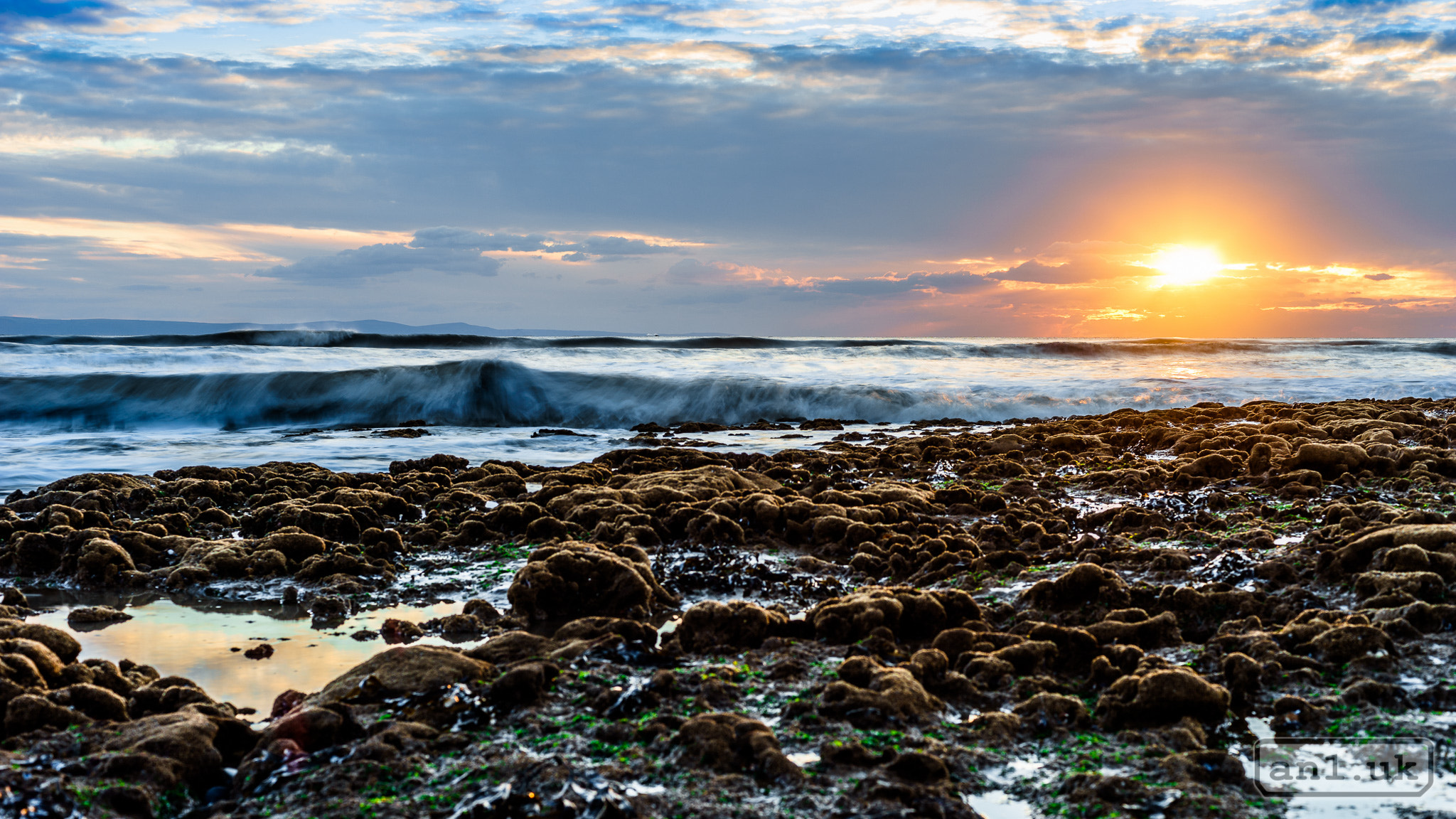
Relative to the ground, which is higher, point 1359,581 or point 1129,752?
point 1359,581

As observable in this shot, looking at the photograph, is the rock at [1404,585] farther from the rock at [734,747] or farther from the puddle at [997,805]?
the rock at [734,747]

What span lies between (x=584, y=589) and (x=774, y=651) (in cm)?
142

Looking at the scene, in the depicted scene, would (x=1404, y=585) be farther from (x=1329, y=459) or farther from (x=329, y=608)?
(x=329, y=608)

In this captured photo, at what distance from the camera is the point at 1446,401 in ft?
51.5

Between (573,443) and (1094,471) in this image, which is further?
(573,443)

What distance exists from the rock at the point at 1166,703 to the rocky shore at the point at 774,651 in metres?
0.01

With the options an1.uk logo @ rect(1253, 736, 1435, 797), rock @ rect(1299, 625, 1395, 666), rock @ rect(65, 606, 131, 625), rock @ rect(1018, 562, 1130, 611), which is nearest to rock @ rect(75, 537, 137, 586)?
rock @ rect(65, 606, 131, 625)

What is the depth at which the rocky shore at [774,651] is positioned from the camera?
298cm

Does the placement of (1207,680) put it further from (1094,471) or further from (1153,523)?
(1094,471)

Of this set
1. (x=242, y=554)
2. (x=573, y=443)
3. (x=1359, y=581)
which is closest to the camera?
(x=1359, y=581)

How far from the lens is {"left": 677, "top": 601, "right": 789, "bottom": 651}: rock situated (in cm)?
418

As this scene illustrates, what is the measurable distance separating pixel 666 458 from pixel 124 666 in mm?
7022

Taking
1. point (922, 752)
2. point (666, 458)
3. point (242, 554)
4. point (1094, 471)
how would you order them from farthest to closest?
point (666, 458) < point (1094, 471) < point (242, 554) < point (922, 752)

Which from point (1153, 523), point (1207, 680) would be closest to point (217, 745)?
point (1207, 680)
